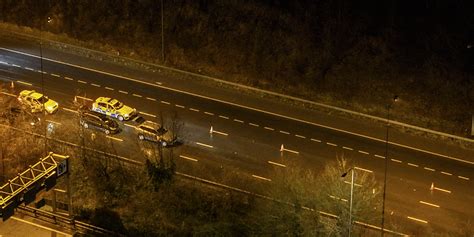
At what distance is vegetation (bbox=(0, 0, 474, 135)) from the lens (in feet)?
188

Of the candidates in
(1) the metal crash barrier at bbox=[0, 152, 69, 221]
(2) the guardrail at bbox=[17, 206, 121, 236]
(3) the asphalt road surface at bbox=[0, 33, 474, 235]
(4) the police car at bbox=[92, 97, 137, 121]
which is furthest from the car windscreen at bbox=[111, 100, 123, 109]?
(1) the metal crash barrier at bbox=[0, 152, 69, 221]

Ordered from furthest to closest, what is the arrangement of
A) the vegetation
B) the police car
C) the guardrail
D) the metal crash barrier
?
the vegetation < the police car < the guardrail < the metal crash barrier

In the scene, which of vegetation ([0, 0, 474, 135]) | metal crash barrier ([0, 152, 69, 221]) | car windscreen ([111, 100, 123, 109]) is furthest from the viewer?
vegetation ([0, 0, 474, 135])

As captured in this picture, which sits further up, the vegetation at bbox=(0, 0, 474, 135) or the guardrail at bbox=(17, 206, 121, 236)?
the vegetation at bbox=(0, 0, 474, 135)

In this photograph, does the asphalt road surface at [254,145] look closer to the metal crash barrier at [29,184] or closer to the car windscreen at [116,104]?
the car windscreen at [116,104]

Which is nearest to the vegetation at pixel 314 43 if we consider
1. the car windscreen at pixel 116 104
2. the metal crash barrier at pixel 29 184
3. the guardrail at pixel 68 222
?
the car windscreen at pixel 116 104

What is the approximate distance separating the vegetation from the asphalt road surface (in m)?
5.24

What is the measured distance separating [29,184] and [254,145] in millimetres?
18428

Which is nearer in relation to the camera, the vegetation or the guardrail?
the guardrail

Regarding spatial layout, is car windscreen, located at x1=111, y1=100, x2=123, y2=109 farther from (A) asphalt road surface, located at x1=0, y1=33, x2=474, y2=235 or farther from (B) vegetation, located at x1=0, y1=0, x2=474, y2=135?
(B) vegetation, located at x1=0, y1=0, x2=474, y2=135

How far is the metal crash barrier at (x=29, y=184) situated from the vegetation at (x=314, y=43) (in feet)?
80.2

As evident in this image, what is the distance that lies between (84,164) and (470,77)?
2964cm

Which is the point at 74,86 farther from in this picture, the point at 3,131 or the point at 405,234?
the point at 405,234

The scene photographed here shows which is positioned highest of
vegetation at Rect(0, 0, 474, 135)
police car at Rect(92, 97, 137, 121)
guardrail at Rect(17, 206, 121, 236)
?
vegetation at Rect(0, 0, 474, 135)
